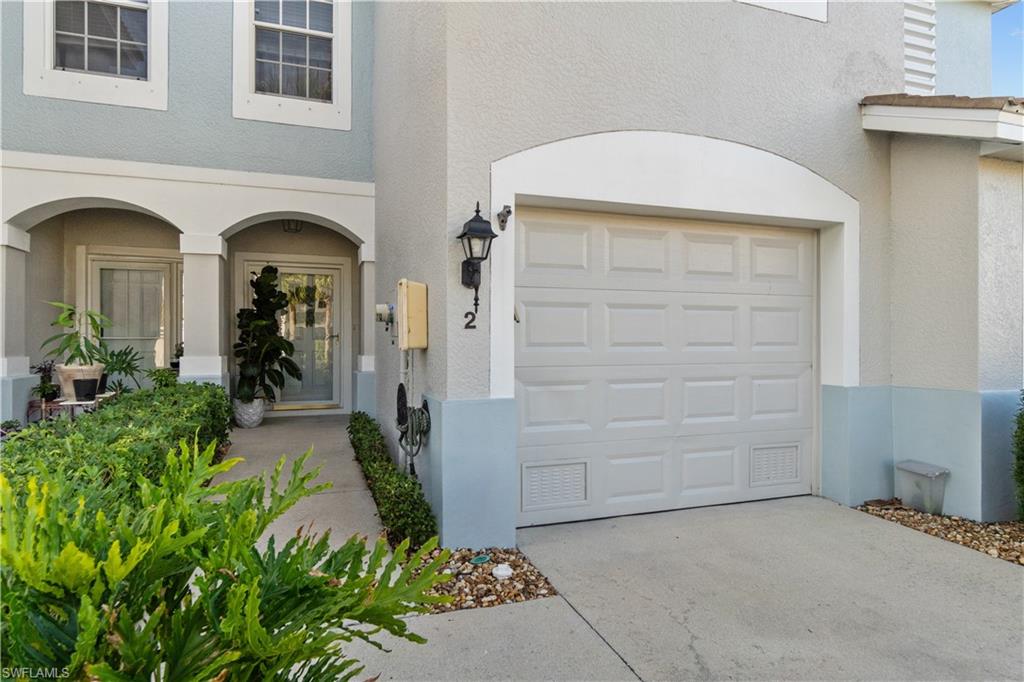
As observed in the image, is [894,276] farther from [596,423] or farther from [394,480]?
[394,480]

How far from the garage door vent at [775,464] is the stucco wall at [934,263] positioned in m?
1.12

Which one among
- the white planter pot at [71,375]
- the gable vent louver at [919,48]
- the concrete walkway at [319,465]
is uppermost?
the gable vent louver at [919,48]

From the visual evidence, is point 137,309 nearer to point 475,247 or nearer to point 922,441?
point 475,247

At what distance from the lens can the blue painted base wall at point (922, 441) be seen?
14.3 feet

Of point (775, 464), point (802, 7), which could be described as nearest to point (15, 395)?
point (775, 464)

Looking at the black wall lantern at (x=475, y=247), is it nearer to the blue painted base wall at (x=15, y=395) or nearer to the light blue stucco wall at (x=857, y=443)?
the light blue stucco wall at (x=857, y=443)

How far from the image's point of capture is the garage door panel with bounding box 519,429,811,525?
4254 mm

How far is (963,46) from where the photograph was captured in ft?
27.8

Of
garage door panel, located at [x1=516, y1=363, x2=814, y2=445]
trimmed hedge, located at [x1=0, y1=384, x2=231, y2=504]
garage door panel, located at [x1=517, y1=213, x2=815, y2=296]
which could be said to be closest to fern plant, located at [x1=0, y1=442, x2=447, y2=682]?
trimmed hedge, located at [x1=0, y1=384, x2=231, y2=504]

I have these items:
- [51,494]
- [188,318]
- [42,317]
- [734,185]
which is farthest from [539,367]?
A: [42,317]

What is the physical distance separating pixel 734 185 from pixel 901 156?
5.63 feet

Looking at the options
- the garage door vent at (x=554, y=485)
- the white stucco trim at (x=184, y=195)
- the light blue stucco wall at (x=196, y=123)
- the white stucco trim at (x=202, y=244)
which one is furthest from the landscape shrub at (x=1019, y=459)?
the white stucco trim at (x=202, y=244)

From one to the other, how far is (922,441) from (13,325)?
10141mm

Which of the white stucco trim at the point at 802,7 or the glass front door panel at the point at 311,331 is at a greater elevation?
the white stucco trim at the point at 802,7
